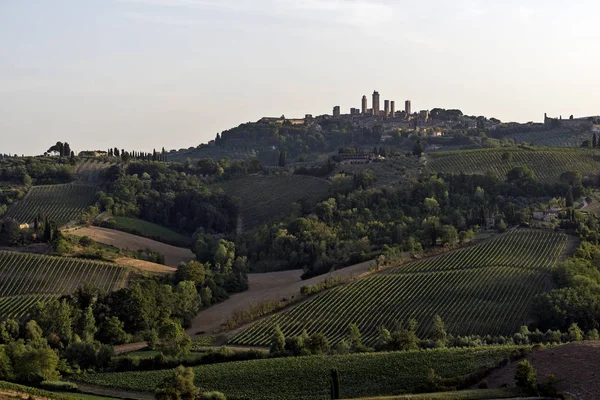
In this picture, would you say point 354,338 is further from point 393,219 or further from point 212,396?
point 393,219

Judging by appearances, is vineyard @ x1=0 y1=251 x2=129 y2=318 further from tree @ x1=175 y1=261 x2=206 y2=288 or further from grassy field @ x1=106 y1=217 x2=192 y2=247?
grassy field @ x1=106 y1=217 x2=192 y2=247

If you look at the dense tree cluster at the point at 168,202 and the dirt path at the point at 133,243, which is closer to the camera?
the dirt path at the point at 133,243

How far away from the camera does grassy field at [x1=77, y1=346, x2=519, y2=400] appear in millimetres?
39594

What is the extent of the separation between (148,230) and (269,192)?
17354mm

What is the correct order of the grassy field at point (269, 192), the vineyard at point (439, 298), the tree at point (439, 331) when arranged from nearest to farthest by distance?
the tree at point (439, 331) → the vineyard at point (439, 298) → the grassy field at point (269, 192)

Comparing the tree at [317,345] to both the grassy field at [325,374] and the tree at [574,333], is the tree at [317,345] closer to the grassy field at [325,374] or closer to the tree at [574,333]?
the grassy field at [325,374]

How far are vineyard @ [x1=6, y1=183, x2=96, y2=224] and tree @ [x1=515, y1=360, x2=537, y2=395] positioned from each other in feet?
197

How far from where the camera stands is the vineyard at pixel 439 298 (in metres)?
55.1

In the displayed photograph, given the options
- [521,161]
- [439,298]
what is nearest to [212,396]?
[439,298]

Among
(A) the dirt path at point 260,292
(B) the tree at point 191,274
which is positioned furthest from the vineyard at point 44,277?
(A) the dirt path at point 260,292

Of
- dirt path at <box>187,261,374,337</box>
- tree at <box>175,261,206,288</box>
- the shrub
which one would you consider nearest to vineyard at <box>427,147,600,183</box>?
dirt path at <box>187,261,374,337</box>

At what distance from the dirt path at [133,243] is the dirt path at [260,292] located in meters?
10.6

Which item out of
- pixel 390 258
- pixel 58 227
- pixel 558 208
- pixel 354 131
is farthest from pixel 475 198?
pixel 354 131

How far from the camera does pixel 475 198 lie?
86125mm
